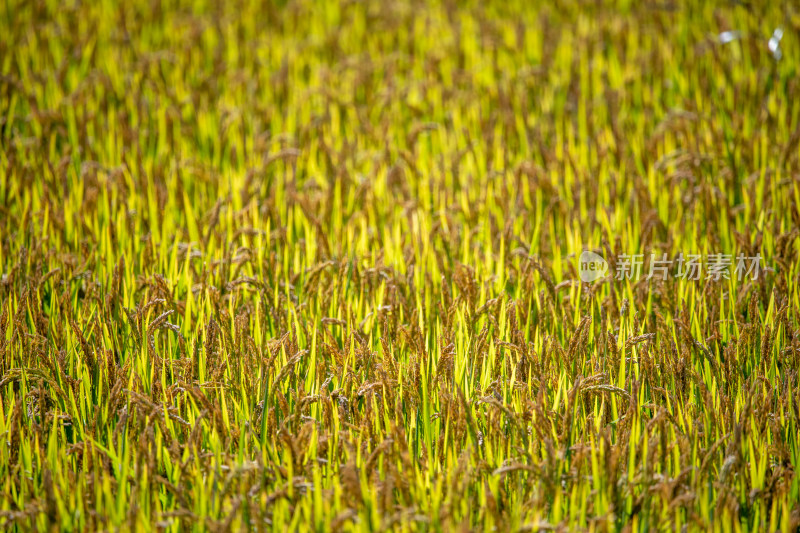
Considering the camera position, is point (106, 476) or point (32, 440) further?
point (32, 440)

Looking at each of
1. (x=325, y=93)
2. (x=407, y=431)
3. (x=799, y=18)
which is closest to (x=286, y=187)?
(x=325, y=93)

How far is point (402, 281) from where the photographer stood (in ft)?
7.17

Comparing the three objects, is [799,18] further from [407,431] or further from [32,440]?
[32,440]

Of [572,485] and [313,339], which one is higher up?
[313,339]

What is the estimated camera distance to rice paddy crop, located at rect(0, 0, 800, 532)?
4.88 ft

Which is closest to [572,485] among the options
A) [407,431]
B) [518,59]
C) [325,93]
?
[407,431]

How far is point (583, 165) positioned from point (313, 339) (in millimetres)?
1619

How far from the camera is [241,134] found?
3.33m

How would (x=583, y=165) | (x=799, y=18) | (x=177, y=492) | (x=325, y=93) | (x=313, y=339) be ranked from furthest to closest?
(x=799, y=18) → (x=325, y=93) → (x=583, y=165) → (x=313, y=339) → (x=177, y=492)

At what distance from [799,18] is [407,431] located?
3855mm

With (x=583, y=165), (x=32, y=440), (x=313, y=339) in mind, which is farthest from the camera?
(x=583, y=165)

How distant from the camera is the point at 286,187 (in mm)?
2879

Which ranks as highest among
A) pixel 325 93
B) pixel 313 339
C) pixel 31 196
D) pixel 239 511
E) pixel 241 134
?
pixel 325 93

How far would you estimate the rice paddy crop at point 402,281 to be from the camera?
1.49 m
